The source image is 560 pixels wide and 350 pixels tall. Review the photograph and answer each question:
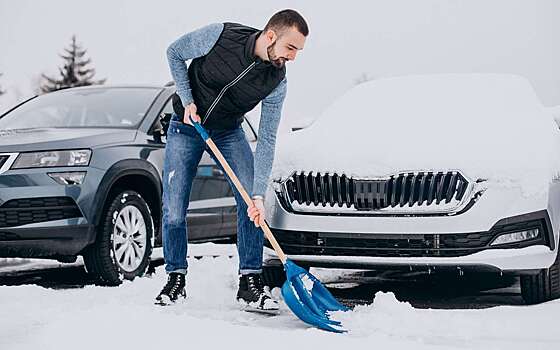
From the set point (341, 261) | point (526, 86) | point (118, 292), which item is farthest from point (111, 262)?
point (526, 86)

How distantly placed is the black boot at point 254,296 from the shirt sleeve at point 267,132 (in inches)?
21.0

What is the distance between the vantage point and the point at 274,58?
15.1 ft

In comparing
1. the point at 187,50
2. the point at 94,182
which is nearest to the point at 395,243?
the point at 187,50

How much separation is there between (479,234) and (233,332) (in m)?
1.55

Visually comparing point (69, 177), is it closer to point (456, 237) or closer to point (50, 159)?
point (50, 159)

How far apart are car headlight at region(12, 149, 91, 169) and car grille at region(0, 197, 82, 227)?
0.24m

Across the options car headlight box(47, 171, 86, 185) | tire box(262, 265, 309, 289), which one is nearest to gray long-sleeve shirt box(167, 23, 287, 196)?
tire box(262, 265, 309, 289)

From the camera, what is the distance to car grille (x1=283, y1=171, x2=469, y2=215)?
16.1 ft

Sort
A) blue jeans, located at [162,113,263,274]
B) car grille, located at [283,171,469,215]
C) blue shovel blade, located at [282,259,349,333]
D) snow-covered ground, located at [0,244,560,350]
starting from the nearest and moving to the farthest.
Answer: snow-covered ground, located at [0,244,560,350] < blue shovel blade, located at [282,259,349,333] < car grille, located at [283,171,469,215] < blue jeans, located at [162,113,263,274]

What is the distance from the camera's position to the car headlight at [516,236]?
4.82 meters

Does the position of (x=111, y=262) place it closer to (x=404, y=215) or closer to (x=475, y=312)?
(x=404, y=215)

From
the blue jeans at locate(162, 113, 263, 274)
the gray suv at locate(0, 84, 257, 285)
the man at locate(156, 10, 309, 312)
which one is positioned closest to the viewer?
the man at locate(156, 10, 309, 312)

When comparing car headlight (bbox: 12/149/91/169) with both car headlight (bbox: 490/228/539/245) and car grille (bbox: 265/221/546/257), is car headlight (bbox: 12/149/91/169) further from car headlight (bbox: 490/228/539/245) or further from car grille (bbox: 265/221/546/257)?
car headlight (bbox: 490/228/539/245)

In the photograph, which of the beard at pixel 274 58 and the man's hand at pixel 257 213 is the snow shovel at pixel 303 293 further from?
Answer: the beard at pixel 274 58
